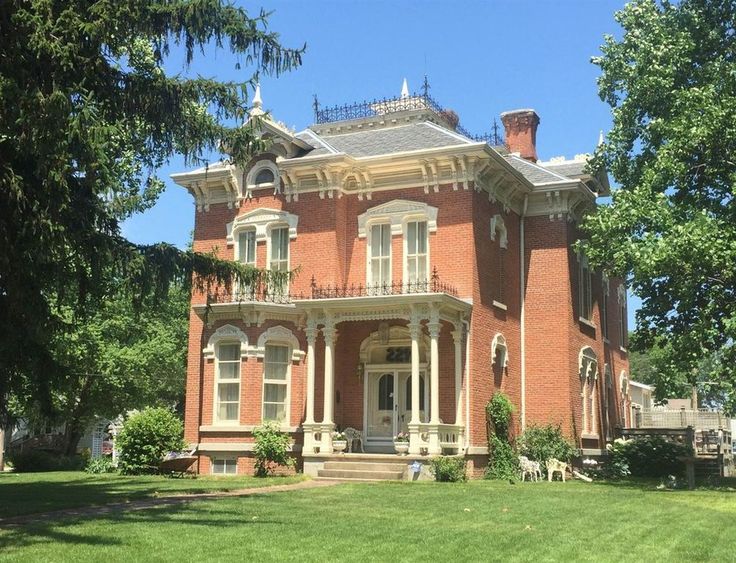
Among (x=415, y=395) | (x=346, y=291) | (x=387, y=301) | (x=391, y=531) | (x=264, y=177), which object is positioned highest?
(x=264, y=177)

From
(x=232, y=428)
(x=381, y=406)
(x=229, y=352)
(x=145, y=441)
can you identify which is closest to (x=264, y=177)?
(x=229, y=352)

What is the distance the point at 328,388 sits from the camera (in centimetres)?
2234

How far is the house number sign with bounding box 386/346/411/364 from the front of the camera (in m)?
23.8

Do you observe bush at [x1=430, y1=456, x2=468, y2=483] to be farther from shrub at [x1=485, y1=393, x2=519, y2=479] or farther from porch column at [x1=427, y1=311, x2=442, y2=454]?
shrub at [x1=485, y1=393, x2=519, y2=479]

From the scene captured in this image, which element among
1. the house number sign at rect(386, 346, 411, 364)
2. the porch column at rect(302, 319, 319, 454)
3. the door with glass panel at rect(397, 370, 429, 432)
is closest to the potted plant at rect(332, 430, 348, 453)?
the porch column at rect(302, 319, 319, 454)

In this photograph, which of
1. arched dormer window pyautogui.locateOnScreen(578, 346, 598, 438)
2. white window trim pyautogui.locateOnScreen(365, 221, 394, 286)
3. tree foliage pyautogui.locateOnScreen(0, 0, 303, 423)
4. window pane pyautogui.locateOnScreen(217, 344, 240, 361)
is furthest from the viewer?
arched dormer window pyautogui.locateOnScreen(578, 346, 598, 438)

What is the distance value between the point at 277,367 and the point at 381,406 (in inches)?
119

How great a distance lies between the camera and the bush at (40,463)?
94.3 ft

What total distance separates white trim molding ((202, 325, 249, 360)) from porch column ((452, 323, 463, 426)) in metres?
5.61

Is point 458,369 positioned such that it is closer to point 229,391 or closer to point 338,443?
point 338,443

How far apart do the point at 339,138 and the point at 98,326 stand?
10.4 metres

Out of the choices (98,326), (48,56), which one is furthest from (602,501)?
(98,326)

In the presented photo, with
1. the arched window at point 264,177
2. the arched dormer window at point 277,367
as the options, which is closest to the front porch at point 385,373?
the arched dormer window at point 277,367

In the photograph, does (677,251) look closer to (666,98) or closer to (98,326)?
(666,98)
